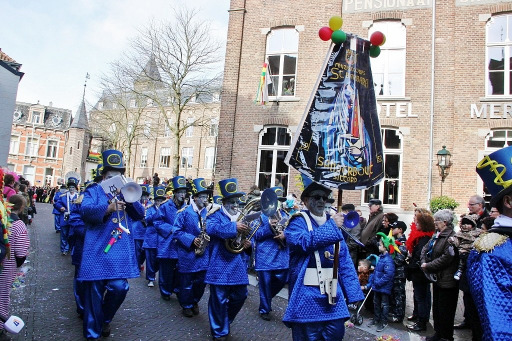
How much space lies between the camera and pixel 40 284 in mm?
8188

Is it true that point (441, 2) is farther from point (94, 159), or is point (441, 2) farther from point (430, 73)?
point (94, 159)

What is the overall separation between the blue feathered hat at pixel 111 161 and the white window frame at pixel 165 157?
5024cm

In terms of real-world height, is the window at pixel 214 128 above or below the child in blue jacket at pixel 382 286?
above

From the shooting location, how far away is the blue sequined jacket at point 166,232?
25.6 ft

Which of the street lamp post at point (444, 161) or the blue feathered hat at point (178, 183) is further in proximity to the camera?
the street lamp post at point (444, 161)

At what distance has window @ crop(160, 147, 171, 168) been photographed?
55.3 meters

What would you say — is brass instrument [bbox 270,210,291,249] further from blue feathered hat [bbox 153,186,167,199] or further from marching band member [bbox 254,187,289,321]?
blue feathered hat [bbox 153,186,167,199]

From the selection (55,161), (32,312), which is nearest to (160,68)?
(32,312)

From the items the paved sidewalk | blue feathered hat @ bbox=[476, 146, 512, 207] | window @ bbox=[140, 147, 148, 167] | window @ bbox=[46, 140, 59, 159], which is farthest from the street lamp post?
window @ bbox=[46, 140, 59, 159]

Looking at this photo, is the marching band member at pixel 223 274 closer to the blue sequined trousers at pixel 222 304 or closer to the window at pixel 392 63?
the blue sequined trousers at pixel 222 304

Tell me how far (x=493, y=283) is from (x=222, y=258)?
12.7 ft

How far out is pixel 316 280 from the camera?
3895 millimetres

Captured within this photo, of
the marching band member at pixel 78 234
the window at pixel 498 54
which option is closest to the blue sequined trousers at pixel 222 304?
→ the marching band member at pixel 78 234

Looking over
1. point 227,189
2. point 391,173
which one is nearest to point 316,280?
point 227,189
